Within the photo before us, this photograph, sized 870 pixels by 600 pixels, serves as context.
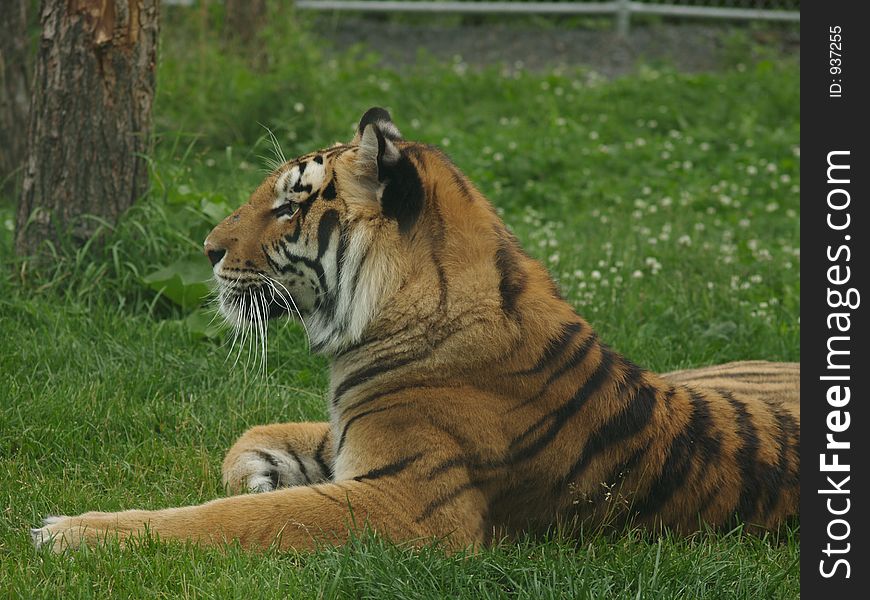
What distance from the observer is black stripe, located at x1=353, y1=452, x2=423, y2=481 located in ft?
12.1

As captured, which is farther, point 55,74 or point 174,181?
point 174,181

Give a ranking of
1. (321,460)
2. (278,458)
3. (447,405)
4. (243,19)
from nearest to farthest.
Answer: (447,405) → (278,458) → (321,460) → (243,19)

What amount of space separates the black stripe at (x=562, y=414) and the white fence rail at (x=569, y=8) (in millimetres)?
9880

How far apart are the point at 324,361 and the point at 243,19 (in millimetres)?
5633

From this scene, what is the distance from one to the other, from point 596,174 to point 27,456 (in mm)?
6274

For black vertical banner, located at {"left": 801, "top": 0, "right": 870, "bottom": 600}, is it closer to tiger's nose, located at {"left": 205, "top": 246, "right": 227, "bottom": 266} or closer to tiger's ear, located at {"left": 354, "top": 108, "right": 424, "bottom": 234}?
tiger's ear, located at {"left": 354, "top": 108, "right": 424, "bottom": 234}

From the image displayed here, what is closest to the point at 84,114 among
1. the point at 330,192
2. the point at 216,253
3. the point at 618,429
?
the point at 216,253

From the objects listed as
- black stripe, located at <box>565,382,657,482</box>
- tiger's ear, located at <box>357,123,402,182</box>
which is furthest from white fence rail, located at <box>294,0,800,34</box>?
black stripe, located at <box>565,382,657,482</box>

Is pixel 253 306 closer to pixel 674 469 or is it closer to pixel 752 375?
pixel 674 469

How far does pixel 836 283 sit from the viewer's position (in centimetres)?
332

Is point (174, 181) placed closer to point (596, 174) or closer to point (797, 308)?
point (797, 308)

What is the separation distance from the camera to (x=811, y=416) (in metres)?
3.40

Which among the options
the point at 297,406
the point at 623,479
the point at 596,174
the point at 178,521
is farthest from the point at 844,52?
the point at 596,174

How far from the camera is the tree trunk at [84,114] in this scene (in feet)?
19.1
